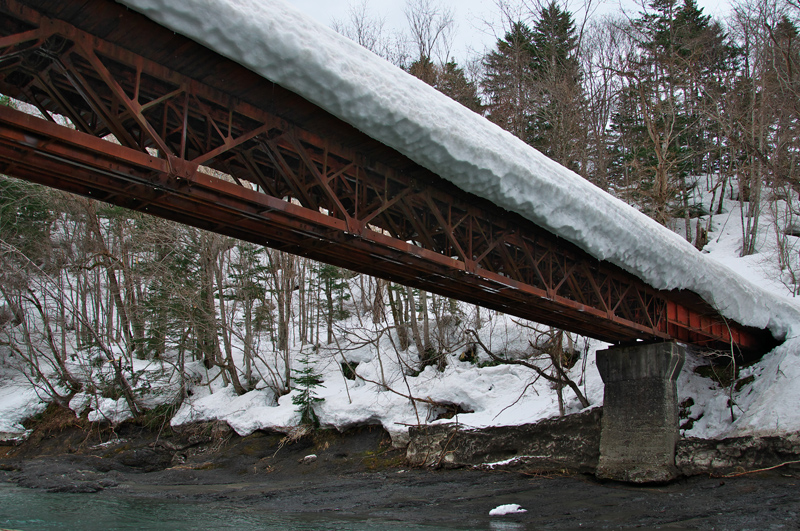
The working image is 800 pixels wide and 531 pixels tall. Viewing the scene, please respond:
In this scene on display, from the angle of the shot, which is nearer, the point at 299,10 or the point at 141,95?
the point at 299,10

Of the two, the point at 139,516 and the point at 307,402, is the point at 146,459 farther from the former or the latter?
the point at 139,516

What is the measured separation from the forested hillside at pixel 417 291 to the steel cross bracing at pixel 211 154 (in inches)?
260

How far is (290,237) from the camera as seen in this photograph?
309 inches

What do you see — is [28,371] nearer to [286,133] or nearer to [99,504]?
[99,504]

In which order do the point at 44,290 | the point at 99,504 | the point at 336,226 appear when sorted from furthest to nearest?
the point at 44,290
the point at 99,504
the point at 336,226

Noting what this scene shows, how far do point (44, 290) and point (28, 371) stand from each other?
890 cm

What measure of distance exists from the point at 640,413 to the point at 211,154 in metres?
12.4

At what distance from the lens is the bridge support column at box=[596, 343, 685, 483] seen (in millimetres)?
13281

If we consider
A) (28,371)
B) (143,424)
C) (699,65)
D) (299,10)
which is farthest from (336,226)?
(699,65)

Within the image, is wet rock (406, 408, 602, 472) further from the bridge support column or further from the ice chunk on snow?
the ice chunk on snow

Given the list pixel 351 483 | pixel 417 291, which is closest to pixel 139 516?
pixel 351 483

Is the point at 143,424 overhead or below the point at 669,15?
below

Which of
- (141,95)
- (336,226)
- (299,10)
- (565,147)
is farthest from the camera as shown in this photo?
(565,147)

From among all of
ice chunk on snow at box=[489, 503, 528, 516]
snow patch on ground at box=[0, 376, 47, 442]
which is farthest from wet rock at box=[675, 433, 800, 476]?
snow patch on ground at box=[0, 376, 47, 442]
